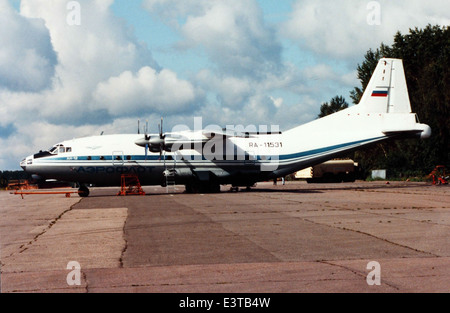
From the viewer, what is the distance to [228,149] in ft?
125

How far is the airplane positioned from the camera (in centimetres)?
3547

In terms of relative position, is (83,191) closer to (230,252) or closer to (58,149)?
(58,149)

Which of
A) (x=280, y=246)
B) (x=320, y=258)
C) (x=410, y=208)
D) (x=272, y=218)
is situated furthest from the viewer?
(x=410, y=208)

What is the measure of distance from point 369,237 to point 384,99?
88.4 feet

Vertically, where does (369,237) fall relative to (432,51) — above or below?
below

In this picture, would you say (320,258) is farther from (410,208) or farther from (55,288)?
(410,208)

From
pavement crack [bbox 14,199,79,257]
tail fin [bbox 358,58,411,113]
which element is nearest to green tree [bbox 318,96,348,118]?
tail fin [bbox 358,58,411,113]

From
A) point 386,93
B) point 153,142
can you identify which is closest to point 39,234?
point 153,142

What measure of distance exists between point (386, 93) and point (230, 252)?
101 ft

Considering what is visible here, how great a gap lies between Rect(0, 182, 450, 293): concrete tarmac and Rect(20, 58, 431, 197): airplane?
47.6ft

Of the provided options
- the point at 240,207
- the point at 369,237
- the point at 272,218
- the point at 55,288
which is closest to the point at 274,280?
the point at 55,288

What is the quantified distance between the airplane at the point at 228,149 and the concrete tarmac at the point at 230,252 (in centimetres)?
1452

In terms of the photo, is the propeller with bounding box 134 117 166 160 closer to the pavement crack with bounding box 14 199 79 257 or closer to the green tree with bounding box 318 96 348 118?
the pavement crack with bounding box 14 199 79 257
